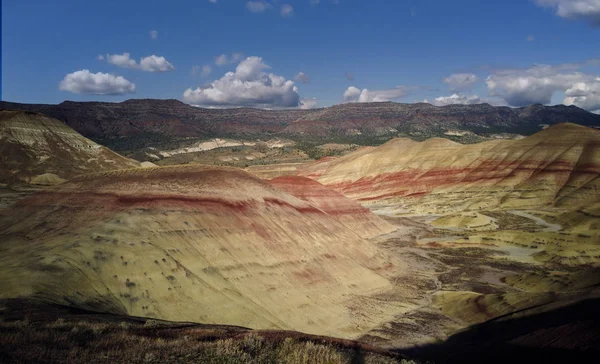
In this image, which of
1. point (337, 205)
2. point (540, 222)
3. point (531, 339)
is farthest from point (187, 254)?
point (540, 222)

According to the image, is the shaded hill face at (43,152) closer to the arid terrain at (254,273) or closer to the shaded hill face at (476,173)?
the shaded hill face at (476,173)

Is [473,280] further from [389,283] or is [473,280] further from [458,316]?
[458,316]

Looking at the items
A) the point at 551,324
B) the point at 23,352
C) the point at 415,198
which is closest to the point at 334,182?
the point at 415,198

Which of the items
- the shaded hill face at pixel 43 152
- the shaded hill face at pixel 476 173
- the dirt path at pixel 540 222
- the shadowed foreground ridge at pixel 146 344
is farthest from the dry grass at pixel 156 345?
the shaded hill face at pixel 43 152

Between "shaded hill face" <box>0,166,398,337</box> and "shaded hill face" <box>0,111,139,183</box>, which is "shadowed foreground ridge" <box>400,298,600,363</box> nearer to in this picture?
"shaded hill face" <box>0,166,398,337</box>

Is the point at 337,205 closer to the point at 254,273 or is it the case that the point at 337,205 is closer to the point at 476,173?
the point at 254,273

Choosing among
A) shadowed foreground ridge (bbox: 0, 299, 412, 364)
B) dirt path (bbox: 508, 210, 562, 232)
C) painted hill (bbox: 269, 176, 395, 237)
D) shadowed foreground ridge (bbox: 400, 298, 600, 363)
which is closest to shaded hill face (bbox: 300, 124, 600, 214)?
dirt path (bbox: 508, 210, 562, 232)
